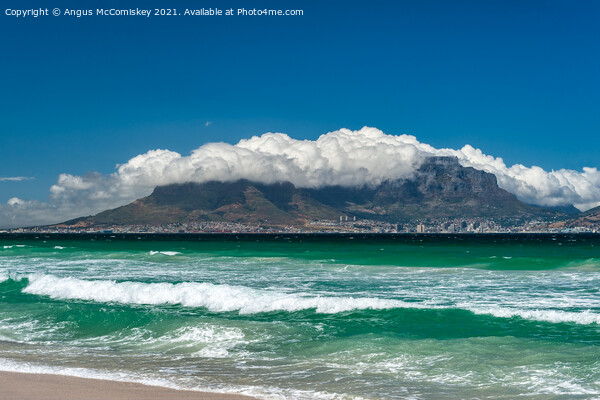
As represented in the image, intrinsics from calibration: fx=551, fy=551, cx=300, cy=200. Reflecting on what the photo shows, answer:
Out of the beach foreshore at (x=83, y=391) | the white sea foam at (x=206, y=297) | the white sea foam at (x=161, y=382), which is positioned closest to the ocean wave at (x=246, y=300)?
the white sea foam at (x=206, y=297)

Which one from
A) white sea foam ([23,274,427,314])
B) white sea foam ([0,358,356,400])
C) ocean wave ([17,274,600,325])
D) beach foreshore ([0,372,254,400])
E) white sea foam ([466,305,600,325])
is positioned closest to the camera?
beach foreshore ([0,372,254,400])

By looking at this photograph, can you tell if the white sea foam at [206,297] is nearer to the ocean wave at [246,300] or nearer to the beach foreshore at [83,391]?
the ocean wave at [246,300]

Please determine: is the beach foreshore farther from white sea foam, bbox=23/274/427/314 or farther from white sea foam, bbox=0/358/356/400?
white sea foam, bbox=23/274/427/314

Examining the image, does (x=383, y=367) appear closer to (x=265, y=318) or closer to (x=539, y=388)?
(x=539, y=388)

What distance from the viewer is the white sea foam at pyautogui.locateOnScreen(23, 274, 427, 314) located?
20719mm

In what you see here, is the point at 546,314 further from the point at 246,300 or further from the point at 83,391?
the point at 83,391

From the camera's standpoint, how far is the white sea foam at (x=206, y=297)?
2072 cm

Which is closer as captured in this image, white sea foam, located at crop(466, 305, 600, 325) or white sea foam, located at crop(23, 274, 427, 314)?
white sea foam, located at crop(466, 305, 600, 325)

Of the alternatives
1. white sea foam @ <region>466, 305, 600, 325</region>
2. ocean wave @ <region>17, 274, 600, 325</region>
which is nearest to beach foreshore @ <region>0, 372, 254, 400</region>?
ocean wave @ <region>17, 274, 600, 325</region>

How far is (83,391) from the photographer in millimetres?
10188

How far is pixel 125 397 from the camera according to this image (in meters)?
9.80

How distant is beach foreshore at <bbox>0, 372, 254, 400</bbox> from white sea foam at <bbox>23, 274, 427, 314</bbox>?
33.5 feet

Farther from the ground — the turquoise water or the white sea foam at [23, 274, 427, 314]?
the white sea foam at [23, 274, 427, 314]

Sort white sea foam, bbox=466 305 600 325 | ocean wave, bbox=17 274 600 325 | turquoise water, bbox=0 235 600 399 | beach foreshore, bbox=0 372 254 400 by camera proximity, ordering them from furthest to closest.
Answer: ocean wave, bbox=17 274 600 325, white sea foam, bbox=466 305 600 325, turquoise water, bbox=0 235 600 399, beach foreshore, bbox=0 372 254 400
